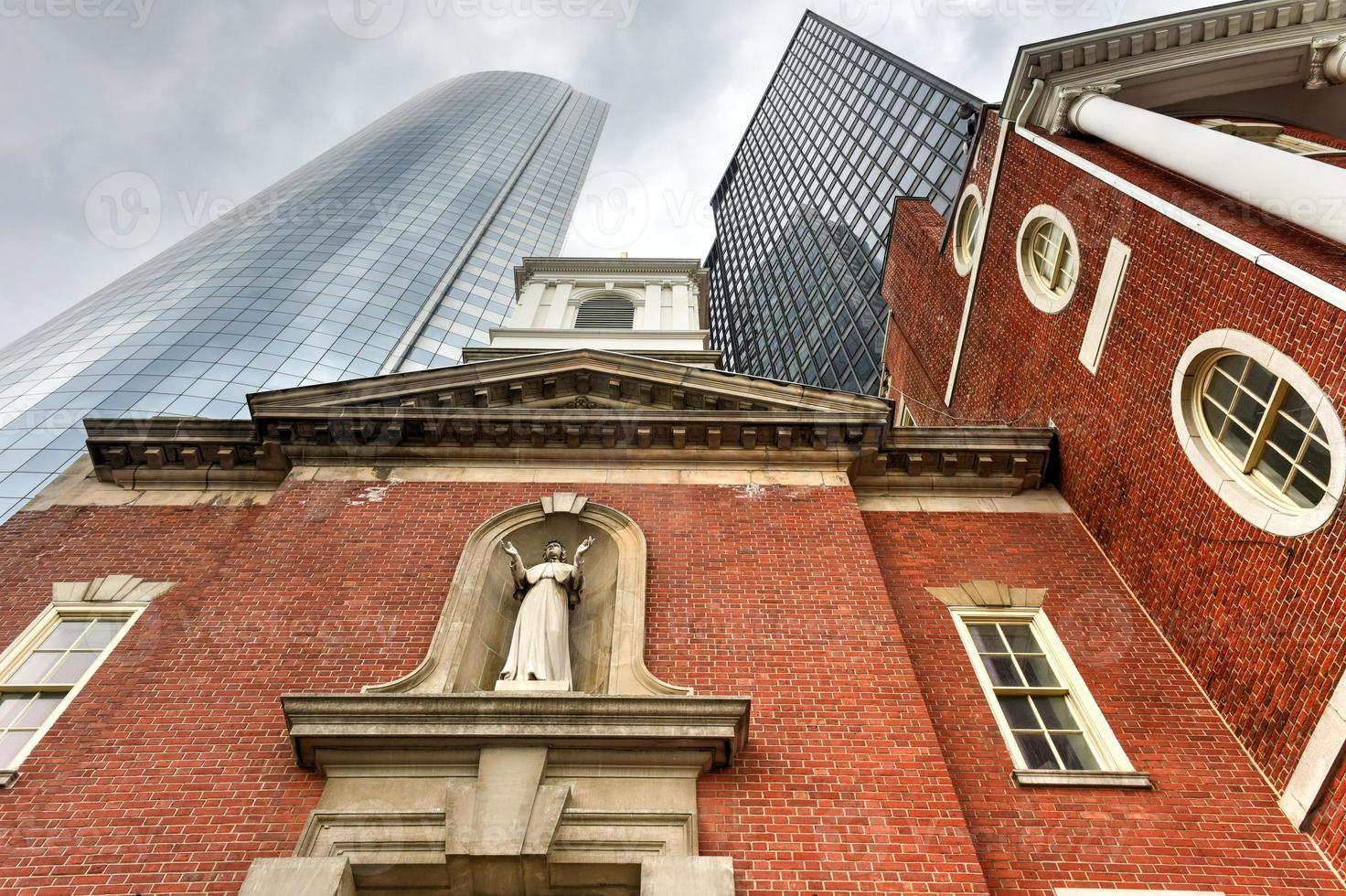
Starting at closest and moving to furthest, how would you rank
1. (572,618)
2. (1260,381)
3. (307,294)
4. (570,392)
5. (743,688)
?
(743,688), (1260,381), (572,618), (570,392), (307,294)

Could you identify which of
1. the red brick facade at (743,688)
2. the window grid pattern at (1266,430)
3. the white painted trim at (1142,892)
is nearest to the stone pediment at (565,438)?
the red brick facade at (743,688)

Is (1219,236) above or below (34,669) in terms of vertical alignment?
above

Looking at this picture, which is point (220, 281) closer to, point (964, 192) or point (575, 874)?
point (964, 192)

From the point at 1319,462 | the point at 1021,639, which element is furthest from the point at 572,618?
the point at 1319,462

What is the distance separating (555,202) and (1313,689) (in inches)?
3594

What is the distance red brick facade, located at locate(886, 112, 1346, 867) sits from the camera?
9008 mm

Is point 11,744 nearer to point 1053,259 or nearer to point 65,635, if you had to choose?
point 65,635

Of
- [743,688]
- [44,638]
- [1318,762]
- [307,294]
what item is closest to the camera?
[1318,762]

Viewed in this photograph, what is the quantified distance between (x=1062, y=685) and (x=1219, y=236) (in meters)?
6.41

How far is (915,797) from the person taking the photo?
8703 mm

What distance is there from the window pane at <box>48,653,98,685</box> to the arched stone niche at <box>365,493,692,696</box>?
4.30m

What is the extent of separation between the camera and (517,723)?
8.95 meters

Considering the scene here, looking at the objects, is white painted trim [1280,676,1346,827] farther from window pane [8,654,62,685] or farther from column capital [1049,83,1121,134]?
window pane [8,654,62,685]

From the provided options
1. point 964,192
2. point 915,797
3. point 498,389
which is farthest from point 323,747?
point 964,192
